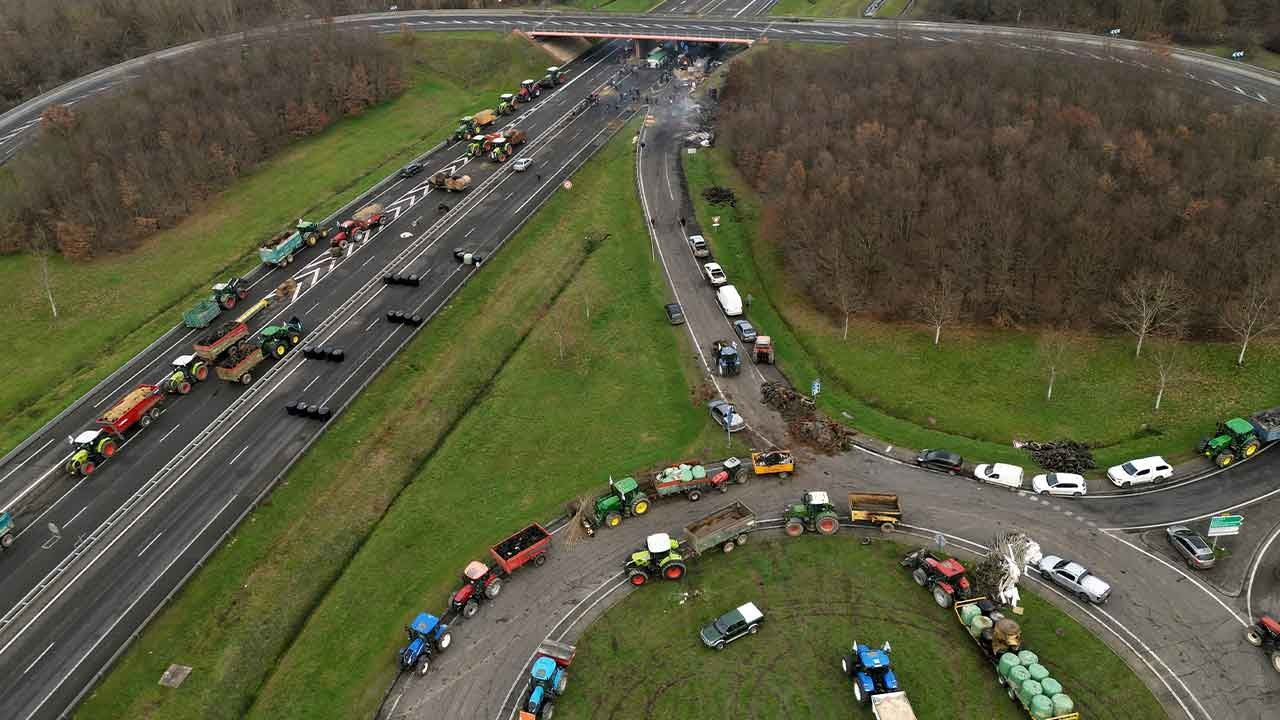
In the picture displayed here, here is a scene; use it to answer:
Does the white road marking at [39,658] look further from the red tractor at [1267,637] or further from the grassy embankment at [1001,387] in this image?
the red tractor at [1267,637]

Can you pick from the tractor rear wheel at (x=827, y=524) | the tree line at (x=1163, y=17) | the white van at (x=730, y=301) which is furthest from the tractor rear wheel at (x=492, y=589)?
the tree line at (x=1163, y=17)

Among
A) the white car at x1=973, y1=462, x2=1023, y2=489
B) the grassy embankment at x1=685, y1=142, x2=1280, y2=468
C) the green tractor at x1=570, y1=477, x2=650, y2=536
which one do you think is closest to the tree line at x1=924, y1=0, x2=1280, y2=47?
the grassy embankment at x1=685, y1=142, x2=1280, y2=468

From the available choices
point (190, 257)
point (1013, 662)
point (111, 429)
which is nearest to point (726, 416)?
Answer: point (1013, 662)

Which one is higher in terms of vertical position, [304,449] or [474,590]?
[304,449]

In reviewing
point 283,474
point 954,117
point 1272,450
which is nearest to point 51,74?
point 283,474

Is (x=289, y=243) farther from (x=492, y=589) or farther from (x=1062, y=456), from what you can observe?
(x=1062, y=456)

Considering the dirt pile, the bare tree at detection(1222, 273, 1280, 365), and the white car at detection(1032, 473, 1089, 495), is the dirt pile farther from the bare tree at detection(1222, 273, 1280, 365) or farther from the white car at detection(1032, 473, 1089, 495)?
the bare tree at detection(1222, 273, 1280, 365)
